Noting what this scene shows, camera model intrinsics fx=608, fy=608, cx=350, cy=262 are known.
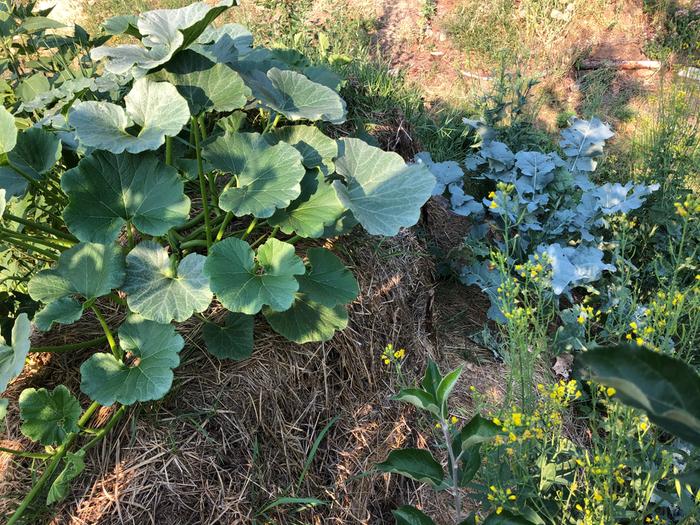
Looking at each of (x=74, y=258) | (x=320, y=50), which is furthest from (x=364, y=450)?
(x=320, y=50)

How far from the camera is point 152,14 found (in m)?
1.54

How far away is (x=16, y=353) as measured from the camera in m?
1.21

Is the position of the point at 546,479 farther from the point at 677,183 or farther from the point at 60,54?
the point at 60,54

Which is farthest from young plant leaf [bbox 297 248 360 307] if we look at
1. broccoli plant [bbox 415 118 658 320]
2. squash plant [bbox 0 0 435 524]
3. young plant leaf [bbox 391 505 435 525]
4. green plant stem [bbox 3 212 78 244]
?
broccoli plant [bbox 415 118 658 320]

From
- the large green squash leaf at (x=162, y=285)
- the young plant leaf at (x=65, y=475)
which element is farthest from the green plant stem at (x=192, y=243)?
the young plant leaf at (x=65, y=475)

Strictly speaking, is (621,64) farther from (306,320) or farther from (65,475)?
(65,475)

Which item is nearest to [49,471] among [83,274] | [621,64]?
[83,274]

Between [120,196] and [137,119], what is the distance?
0.63 feet

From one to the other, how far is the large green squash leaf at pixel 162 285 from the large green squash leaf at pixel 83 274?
37 mm

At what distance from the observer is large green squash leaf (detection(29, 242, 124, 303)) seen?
4.45 ft

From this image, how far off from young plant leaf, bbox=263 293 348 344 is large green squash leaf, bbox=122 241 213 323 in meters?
0.22

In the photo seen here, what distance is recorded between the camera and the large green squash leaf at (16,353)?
1.18m

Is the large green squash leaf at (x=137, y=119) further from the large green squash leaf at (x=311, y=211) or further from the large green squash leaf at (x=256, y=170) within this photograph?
the large green squash leaf at (x=311, y=211)

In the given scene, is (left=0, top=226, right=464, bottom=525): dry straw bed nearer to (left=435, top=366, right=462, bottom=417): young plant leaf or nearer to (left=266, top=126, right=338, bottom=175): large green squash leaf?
(left=266, top=126, right=338, bottom=175): large green squash leaf
